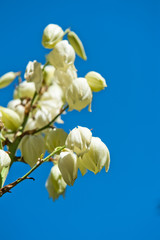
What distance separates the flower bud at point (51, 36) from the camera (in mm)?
653

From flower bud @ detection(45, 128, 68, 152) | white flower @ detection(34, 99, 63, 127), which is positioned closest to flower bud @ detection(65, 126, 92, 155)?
flower bud @ detection(45, 128, 68, 152)

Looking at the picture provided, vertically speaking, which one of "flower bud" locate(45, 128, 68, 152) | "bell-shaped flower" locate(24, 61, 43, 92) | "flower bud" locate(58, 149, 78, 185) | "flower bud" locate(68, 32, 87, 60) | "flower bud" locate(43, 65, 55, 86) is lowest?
"flower bud" locate(58, 149, 78, 185)

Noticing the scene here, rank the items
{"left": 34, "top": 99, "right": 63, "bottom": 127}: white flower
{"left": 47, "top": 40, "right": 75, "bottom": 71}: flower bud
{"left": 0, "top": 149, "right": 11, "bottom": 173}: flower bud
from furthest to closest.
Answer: {"left": 34, "top": 99, "right": 63, "bottom": 127}: white flower → {"left": 47, "top": 40, "right": 75, "bottom": 71}: flower bud → {"left": 0, "top": 149, "right": 11, "bottom": 173}: flower bud

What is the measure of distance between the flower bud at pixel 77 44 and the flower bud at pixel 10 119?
0.18 metres

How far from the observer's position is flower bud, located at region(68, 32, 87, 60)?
2.17 ft

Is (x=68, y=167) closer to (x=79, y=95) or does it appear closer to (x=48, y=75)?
(x=79, y=95)

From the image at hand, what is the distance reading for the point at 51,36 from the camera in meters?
0.65

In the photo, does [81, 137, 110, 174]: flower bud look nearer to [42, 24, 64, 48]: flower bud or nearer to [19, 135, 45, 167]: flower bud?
[19, 135, 45, 167]: flower bud

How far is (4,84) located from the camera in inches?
28.7

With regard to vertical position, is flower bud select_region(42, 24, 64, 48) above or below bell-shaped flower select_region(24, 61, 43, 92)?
above

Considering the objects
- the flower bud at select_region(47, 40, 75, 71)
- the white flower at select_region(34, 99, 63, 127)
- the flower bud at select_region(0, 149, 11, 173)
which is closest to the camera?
the flower bud at select_region(0, 149, 11, 173)

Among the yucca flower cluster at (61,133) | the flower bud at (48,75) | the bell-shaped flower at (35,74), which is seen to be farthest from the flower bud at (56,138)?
the flower bud at (48,75)

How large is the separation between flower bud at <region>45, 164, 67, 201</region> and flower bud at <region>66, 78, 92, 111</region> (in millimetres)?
176

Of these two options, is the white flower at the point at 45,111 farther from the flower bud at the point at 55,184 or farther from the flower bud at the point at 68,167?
the flower bud at the point at 68,167
